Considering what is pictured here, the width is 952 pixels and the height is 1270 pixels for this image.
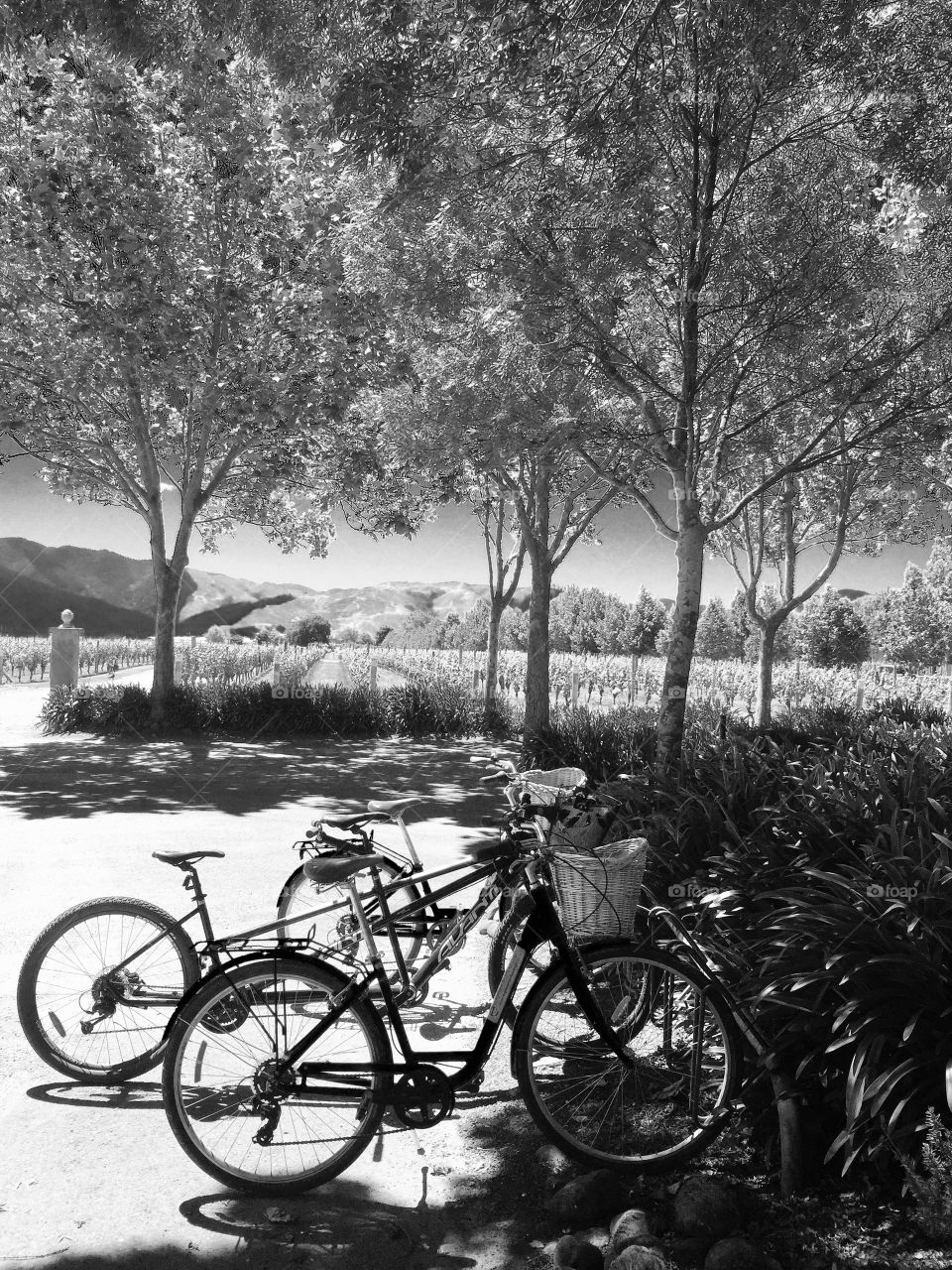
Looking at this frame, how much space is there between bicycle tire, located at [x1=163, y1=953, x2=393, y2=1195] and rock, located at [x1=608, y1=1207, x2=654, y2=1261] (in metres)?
0.79

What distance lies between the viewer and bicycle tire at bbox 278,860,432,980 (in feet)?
11.2

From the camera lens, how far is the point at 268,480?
658 inches

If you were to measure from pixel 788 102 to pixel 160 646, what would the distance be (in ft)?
41.0

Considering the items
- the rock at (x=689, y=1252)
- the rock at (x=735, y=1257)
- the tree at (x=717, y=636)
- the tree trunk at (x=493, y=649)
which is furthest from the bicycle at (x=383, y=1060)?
the tree at (x=717, y=636)

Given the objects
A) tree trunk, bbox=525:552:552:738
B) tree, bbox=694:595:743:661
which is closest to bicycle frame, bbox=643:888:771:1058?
tree trunk, bbox=525:552:552:738

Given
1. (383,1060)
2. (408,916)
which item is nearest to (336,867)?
(408,916)

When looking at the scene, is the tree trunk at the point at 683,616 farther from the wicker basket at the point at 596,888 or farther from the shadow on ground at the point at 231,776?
the wicker basket at the point at 596,888

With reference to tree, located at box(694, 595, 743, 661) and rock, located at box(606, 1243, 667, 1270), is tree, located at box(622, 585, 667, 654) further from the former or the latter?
rock, located at box(606, 1243, 667, 1270)

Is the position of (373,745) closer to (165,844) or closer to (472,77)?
(165,844)

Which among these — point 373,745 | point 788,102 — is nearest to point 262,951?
point 788,102

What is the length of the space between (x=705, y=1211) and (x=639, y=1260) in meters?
0.38

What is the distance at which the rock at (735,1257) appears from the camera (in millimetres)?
2396

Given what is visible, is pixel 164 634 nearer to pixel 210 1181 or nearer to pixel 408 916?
pixel 408 916

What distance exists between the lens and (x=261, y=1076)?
296cm
